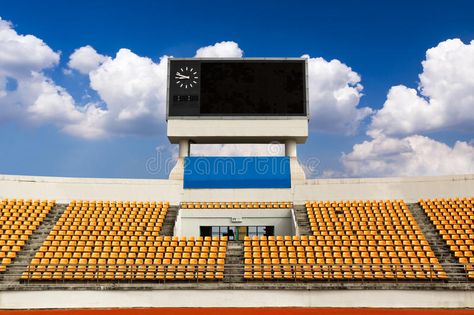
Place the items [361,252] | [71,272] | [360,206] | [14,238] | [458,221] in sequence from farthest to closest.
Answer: [360,206], [458,221], [14,238], [361,252], [71,272]

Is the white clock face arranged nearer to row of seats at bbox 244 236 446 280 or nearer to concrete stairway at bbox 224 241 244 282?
concrete stairway at bbox 224 241 244 282

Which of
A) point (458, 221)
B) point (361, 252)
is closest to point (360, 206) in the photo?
point (458, 221)

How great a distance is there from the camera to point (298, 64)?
90.0 ft

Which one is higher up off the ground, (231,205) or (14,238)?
(231,205)

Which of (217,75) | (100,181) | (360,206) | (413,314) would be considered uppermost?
(217,75)

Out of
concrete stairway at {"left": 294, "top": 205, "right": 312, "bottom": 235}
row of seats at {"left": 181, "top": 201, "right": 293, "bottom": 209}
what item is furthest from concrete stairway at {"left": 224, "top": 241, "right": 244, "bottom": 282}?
row of seats at {"left": 181, "top": 201, "right": 293, "bottom": 209}

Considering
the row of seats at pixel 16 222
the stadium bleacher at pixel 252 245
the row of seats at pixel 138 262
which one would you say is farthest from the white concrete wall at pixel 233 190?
the row of seats at pixel 138 262

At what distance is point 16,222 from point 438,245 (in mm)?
23251

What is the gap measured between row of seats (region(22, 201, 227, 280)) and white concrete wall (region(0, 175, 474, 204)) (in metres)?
2.52

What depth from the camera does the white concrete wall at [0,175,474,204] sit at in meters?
25.9

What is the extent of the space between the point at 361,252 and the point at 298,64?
14.8m

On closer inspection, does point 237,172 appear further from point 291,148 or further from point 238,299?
point 238,299

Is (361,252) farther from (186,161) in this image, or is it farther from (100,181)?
(100,181)

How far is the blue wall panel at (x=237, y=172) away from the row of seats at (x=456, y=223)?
954 cm
